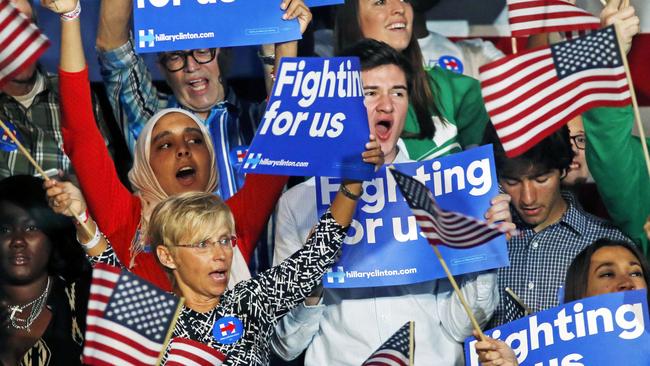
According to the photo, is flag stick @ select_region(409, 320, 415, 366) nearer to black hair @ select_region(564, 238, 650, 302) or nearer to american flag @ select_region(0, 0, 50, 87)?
black hair @ select_region(564, 238, 650, 302)

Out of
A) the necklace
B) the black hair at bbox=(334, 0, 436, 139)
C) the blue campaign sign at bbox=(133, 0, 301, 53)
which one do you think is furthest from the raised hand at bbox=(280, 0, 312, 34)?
the necklace

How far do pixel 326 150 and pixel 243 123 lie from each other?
100cm

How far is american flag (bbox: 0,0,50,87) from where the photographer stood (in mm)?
4648

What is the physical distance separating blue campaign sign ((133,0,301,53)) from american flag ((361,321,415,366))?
1155mm

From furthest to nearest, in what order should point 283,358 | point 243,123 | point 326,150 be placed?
A: point 243,123
point 283,358
point 326,150

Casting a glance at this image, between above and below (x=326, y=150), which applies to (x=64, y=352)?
below

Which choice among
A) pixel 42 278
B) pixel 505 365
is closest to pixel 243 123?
pixel 42 278

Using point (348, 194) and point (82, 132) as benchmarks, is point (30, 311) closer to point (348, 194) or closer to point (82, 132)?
point (82, 132)

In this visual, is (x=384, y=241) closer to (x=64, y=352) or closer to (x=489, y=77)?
(x=489, y=77)

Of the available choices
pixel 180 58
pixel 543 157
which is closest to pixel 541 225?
pixel 543 157

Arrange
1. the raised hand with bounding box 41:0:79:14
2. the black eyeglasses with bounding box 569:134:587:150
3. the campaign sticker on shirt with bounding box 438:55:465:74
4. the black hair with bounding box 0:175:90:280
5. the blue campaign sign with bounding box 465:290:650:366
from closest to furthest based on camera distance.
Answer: the blue campaign sign with bounding box 465:290:650:366, the raised hand with bounding box 41:0:79:14, the black hair with bounding box 0:175:90:280, the black eyeglasses with bounding box 569:134:587:150, the campaign sticker on shirt with bounding box 438:55:465:74

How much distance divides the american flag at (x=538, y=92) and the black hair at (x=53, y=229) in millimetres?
1500

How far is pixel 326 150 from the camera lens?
185 inches

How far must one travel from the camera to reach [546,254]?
5168 millimetres
